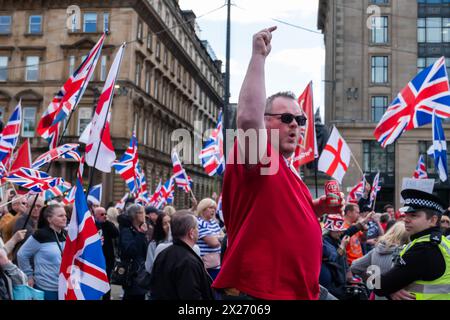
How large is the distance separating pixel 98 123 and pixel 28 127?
36.4 meters

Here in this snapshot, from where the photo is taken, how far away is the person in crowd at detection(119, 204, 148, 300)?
27.2ft

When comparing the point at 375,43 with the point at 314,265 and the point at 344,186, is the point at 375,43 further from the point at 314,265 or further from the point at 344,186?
the point at 314,265

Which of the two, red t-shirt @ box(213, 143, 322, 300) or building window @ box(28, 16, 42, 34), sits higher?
building window @ box(28, 16, 42, 34)

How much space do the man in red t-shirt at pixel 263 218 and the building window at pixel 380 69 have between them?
38.6 meters

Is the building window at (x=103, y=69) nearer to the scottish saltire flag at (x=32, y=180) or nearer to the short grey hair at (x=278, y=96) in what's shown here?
the scottish saltire flag at (x=32, y=180)

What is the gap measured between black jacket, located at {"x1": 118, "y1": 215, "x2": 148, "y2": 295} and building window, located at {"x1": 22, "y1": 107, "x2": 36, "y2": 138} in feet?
109

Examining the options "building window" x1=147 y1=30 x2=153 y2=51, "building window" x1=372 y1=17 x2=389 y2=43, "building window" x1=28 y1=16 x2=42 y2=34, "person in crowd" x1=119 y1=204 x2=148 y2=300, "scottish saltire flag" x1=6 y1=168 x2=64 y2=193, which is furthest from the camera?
"building window" x1=147 y1=30 x2=153 y2=51

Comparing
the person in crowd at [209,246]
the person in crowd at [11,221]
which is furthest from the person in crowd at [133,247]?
the person in crowd at [11,221]

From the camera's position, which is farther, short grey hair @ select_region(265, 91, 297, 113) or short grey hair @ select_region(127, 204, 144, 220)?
short grey hair @ select_region(127, 204, 144, 220)

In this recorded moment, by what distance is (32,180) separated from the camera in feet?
26.0

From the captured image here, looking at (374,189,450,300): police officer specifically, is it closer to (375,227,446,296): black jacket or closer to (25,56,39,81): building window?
(375,227,446,296): black jacket

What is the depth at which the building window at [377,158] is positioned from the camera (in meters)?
38.1

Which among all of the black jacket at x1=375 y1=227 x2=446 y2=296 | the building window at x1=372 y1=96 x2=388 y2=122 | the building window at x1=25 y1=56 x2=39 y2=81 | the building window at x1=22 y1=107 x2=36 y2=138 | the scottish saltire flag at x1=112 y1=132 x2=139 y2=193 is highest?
the building window at x1=25 y1=56 x2=39 y2=81

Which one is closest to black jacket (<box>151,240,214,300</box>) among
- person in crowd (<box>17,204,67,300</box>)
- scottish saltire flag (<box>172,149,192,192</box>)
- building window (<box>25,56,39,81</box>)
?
person in crowd (<box>17,204,67,300</box>)
